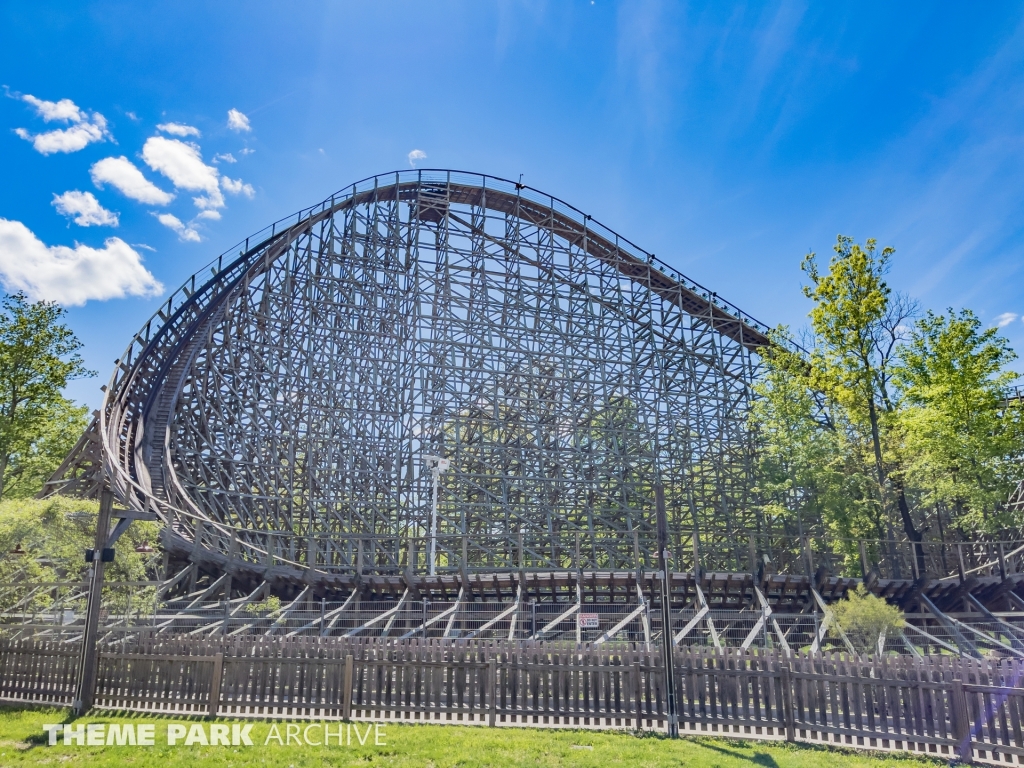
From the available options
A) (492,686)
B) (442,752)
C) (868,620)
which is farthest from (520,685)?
(868,620)

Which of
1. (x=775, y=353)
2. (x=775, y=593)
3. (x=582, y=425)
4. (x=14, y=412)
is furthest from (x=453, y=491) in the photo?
(x=14, y=412)

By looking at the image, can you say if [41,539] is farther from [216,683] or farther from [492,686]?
[492,686]

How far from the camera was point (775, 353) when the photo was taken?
18969 millimetres

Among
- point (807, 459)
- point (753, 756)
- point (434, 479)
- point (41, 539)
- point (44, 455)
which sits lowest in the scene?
point (753, 756)

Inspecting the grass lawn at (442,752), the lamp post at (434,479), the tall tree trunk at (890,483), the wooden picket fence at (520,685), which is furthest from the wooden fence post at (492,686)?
the tall tree trunk at (890,483)

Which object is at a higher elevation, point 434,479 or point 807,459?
point 807,459

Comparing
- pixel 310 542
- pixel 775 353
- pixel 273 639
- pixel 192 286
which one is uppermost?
pixel 192 286

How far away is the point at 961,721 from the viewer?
20.9 ft

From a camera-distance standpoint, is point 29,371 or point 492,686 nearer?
point 492,686

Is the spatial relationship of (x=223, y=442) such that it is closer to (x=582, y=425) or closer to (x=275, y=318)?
(x=275, y=318)

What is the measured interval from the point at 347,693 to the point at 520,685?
6.34ft

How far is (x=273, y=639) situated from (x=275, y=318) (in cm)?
1199

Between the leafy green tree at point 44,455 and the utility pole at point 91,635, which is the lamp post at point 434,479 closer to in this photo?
the utility pole at point 91,635

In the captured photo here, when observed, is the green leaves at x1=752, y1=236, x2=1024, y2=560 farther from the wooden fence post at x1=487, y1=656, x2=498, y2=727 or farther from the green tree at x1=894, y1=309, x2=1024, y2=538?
the wooden fence post at x1=487, y1=656, x2=498, y2=727
